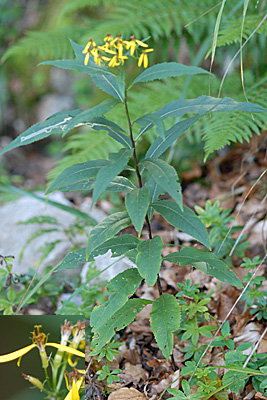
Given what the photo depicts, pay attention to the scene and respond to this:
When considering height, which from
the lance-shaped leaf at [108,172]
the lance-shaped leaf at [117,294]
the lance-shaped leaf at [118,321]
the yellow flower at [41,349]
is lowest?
the yellow flower at [41,349]

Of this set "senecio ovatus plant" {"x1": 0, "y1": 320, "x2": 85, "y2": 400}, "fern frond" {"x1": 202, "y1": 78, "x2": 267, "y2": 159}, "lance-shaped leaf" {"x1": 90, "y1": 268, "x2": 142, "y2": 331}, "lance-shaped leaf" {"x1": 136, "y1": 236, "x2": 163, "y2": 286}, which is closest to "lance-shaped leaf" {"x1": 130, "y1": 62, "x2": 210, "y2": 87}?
"lance-shaped leaf" {"x1": 136, "y1": 236, "x2": 163, "y2": 286}

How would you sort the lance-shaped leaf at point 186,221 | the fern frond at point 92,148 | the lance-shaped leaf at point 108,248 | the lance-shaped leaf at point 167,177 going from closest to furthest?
the lance-shaped leaf at point 167,177 < the lance-shaped leaf at point 186,221 < the lance-shaped leaf at point 108,248 < the fern frond at point 92,148

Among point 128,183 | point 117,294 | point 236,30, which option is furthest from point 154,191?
point 236,30

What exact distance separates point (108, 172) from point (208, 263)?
391 mm

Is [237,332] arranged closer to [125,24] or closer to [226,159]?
[226,159]

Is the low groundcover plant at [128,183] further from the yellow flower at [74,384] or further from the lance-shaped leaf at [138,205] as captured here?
the yellow flower at [74,384]

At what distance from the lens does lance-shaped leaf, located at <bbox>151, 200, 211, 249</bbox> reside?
97 centimetres

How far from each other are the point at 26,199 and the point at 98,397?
168 centimetres

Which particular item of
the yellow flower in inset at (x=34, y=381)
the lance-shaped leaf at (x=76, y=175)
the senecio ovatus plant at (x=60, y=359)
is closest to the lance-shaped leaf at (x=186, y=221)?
the lance-shaped leaf at (x=76, y=175)

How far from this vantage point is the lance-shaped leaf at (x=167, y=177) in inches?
34.3

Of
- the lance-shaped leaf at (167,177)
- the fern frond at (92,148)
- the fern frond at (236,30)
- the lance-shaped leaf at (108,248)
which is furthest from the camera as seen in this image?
the fern frond at (92,148)

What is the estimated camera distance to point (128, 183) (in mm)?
1092

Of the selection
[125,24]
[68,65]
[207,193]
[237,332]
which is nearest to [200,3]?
[125,24]

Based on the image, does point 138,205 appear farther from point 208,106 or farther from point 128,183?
point 208,106
